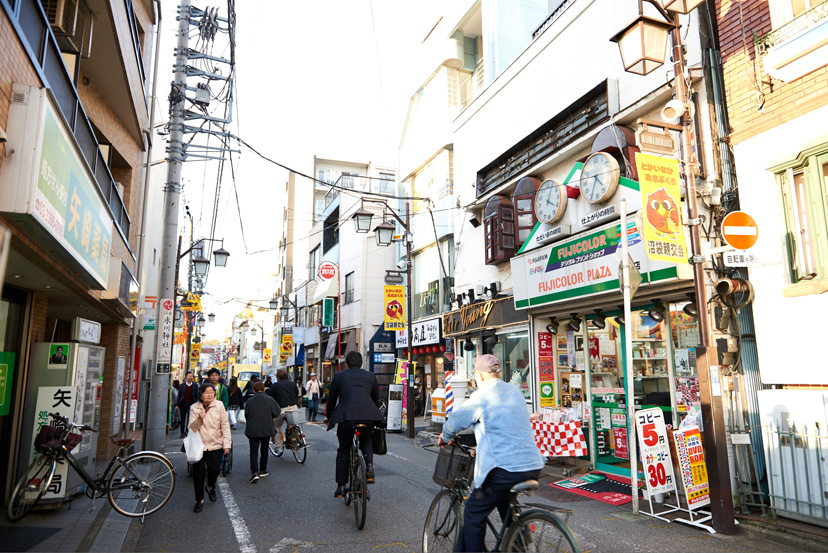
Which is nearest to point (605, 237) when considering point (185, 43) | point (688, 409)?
point (688, 409)

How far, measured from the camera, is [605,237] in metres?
10.1

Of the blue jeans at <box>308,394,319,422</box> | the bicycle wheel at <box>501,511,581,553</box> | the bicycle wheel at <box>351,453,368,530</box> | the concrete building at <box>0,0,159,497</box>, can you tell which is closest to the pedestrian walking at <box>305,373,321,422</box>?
the blue jeans at <box>308,394,319,422</box>

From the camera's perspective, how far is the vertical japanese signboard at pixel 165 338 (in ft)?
40.8

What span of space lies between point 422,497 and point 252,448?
3.17 m

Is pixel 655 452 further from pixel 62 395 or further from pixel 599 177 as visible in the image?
pixel 62 395

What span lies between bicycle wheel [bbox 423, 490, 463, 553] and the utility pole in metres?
9.12

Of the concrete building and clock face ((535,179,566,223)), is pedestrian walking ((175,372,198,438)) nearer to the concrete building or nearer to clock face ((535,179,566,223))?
the concrete building

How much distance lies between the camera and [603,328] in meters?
10.9

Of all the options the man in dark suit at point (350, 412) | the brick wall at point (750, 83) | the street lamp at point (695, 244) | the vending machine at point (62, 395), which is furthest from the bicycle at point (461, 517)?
the brick wall at point (750, 83)

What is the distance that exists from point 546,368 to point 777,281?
19.8 ft

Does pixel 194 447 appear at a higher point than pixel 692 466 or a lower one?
higher

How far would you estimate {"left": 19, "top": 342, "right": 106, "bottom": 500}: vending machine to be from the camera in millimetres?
7340

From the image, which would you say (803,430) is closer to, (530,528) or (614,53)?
(530,528)

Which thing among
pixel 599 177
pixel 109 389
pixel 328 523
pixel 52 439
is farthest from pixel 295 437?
pixel 599 177
